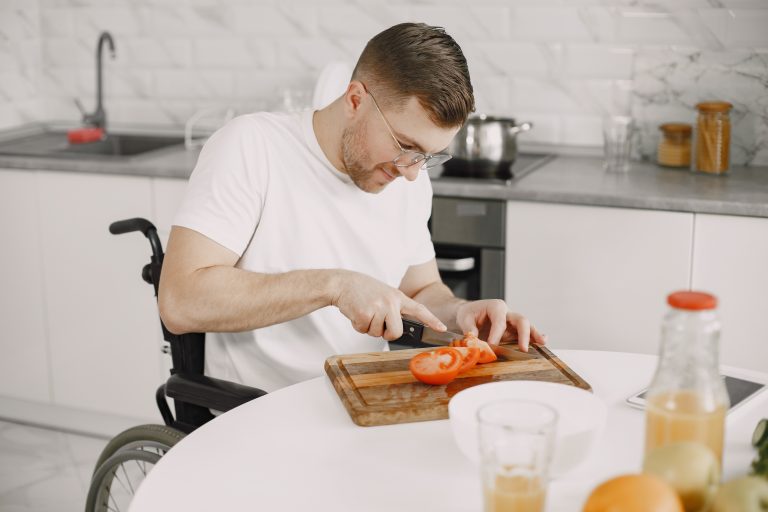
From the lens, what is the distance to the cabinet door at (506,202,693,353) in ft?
9.25

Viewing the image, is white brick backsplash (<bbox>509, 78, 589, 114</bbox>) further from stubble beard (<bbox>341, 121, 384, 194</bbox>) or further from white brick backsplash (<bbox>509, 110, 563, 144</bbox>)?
stubble beard (<bbox>341, 121, 384, 194</bbox>)

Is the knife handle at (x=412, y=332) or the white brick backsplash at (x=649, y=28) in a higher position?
the white brick backsplash at (x=649, y=28)

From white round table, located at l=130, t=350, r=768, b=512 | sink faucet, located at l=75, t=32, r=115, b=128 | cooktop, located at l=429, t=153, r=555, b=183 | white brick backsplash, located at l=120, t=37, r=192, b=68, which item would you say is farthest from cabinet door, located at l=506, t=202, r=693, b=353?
sink faucet, located at l=75, t=32, r=115, b=128

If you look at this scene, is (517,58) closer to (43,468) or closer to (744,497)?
(43,468)

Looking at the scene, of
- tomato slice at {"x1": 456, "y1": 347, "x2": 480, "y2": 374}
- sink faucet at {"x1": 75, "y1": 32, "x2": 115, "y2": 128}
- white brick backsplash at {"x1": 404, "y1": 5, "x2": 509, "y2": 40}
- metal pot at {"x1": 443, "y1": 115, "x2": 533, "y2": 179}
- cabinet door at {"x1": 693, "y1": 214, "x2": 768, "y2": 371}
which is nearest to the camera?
tomato slice at {"x1": 456, "y1": 347, "x2": 480, "y2": 374}

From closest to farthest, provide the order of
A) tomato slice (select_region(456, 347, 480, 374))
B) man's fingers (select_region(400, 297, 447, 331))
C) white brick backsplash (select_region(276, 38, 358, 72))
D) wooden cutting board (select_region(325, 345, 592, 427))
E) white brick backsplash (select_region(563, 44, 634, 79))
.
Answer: wooden cutting board (select_region(325, 345, 592, 427)) → tomato slice (select_region(456, 347, 480, 374)) → man's fingers (select_region(400, 297, 447, 331)) → white brick backsplash (select_region(563, 44, 634, 79)) → white brick backsplash (select_region(276, 38, 358, 72))

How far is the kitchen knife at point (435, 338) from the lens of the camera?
183 cm

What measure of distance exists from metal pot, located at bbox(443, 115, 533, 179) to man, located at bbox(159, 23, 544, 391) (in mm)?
823

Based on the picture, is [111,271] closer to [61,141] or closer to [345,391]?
[61,141]

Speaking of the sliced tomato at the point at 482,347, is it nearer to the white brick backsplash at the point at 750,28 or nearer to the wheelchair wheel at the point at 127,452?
the wheelchair wheel at the point at 127,452

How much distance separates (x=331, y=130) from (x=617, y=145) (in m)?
1.42

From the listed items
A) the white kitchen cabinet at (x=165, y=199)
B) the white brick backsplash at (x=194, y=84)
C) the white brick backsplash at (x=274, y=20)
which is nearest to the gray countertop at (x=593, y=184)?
the white kitchen cabinet at (x=165, y=199)

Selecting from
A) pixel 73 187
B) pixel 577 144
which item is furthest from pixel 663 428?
pixel 73 187

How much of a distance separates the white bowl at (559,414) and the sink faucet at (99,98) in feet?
9.52
